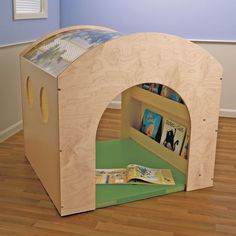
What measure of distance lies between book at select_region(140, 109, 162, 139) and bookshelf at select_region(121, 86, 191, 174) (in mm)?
29

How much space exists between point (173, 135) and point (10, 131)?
1.35m

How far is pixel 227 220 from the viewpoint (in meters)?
1.84

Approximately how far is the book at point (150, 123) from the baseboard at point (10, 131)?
1.04m

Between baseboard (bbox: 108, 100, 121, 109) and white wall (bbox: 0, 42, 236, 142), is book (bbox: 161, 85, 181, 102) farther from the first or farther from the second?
baseboard (bbox: 108, 100, 121, 109)

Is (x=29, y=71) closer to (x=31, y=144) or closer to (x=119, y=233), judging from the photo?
(x=31, y=144)

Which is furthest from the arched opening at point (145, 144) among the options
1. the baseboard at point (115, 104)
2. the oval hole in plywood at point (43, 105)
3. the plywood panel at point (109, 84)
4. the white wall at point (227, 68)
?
the white wall at point (227, 68)

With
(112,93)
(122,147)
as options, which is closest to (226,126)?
(122,147)

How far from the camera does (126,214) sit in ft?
6.13

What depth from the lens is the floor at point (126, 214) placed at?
173 cm

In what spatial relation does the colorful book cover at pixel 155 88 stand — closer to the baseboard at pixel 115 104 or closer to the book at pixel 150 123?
the book at pixel 150 123

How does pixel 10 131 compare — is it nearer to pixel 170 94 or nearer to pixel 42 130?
pixel 42 130

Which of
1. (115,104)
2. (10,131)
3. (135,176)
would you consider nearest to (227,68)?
(115,104)

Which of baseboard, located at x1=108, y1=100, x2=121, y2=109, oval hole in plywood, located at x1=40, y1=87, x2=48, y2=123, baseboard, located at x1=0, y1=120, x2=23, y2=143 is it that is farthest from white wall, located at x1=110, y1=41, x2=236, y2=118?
oval hole in plywood, located at x1=40, y1=87, x2=48, y2=123

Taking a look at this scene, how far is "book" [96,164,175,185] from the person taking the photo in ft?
6.99
